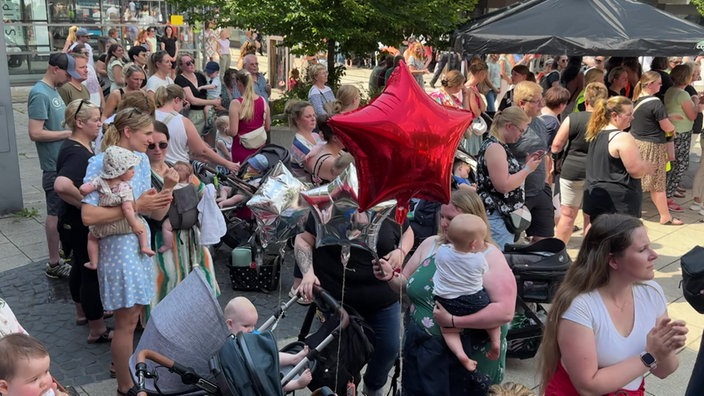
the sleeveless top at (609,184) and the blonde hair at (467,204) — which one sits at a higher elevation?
the blonde hair at (467,204)

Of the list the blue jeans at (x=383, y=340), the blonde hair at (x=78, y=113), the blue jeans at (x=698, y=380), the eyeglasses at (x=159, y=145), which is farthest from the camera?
the blonde hair at (x=78, y=113)

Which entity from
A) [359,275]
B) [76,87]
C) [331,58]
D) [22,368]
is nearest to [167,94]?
[76,87]

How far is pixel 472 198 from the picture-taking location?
3971 mm

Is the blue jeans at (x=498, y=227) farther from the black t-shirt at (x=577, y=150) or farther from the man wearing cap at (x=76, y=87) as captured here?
the man wearing cap at (x=76, y=87)

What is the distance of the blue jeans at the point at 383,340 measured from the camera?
4.30 m

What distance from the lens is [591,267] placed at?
3049 mm

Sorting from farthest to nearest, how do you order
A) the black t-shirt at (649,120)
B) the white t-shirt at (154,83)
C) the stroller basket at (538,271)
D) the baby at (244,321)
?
the white t-shirt at (154,83) < the black t-shirt at (649,120) < the stroller basket at (538,271) < the baby at (244,321)

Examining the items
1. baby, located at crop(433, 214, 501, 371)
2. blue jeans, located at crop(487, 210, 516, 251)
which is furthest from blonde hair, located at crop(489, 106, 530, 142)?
baby, located at crop(433, 214, 501, 371)

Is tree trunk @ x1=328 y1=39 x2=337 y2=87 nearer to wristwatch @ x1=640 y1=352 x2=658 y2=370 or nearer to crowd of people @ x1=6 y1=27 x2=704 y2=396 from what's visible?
crowd of people @ x1=6 y1=27 x2=704 y2=396

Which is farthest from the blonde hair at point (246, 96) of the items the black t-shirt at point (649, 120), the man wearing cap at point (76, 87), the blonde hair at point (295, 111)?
the black t-shirt at point (649, 120)

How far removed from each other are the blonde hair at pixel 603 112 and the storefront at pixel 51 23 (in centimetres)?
1249

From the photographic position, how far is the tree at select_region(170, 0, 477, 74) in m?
10.2

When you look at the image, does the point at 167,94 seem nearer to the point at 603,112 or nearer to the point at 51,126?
the point at 51,126

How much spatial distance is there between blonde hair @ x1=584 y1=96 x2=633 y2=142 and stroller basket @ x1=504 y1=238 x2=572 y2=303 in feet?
6.32
